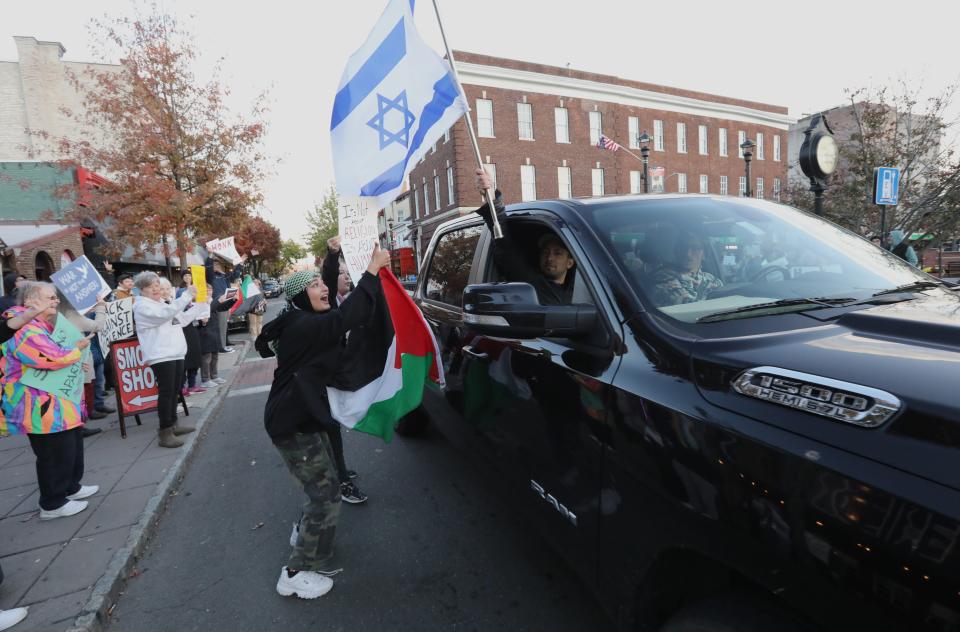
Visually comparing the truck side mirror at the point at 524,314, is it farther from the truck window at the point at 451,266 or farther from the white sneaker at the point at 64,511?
the white sneaker at the point at 64,511

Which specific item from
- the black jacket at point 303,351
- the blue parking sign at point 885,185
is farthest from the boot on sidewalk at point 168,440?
the blue parking sign at point 885,185

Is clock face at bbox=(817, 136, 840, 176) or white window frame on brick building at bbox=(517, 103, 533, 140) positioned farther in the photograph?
white window frame on brick building at bbox=(517, 103, 533, 140)

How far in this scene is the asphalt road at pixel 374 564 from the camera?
8.61ft

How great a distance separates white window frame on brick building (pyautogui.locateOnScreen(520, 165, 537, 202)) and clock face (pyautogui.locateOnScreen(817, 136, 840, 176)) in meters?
23.8

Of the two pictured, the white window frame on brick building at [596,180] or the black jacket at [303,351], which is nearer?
the black jacket at [303,351]

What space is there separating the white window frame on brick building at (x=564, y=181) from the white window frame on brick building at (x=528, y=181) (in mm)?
1624

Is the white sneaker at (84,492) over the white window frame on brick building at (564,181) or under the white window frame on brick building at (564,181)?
under

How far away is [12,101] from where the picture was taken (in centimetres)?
2423

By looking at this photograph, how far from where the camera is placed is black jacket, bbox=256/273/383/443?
2.71 meters

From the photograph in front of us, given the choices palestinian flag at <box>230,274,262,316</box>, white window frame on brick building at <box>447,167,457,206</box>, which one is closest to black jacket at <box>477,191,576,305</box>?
palestinian flag at <box>230,274,262,316</box>

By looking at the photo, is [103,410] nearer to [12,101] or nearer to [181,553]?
[181,553]

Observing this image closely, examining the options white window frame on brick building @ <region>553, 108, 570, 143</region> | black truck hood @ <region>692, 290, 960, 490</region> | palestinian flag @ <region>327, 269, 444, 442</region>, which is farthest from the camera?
white window frame on brick building @ <region>553, 108, 570, 143</region>

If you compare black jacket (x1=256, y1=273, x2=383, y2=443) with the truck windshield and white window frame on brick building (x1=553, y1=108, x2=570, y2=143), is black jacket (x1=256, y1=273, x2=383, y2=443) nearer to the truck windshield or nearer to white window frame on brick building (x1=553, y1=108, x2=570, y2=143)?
the truck windshield

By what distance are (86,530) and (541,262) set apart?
3811 millimetres
